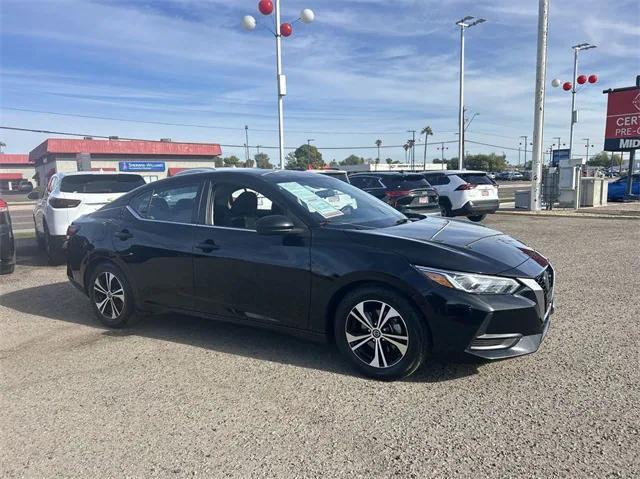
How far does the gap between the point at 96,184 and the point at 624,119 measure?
22.1m

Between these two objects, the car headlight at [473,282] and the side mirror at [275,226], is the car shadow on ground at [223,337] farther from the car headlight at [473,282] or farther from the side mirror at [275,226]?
the side mirror at [275,226]

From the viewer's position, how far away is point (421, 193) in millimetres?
11797

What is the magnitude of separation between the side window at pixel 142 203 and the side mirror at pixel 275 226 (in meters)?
1.61

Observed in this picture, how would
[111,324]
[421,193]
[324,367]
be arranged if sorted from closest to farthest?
[324,367], [111,324], [421,193]

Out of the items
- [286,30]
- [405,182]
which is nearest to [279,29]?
[286,30]

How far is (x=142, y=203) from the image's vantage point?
5086 millimetres

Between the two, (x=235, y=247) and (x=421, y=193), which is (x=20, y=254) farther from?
(x=421, y=193)

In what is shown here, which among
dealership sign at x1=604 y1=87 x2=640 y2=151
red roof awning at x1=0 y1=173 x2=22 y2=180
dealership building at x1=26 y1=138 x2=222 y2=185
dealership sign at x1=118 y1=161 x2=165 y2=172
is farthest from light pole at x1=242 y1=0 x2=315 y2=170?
red roof awning at x1=0 y1=173 x2=22 y2=180

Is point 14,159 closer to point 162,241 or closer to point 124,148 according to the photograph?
point 124,148

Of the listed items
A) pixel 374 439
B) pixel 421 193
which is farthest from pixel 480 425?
pixel 421 193

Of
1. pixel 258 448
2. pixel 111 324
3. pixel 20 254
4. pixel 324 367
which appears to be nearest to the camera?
pixel 258 448

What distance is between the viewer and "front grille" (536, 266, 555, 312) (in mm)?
3715

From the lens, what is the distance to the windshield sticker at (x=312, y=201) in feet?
13.9

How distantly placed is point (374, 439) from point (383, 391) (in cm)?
62
